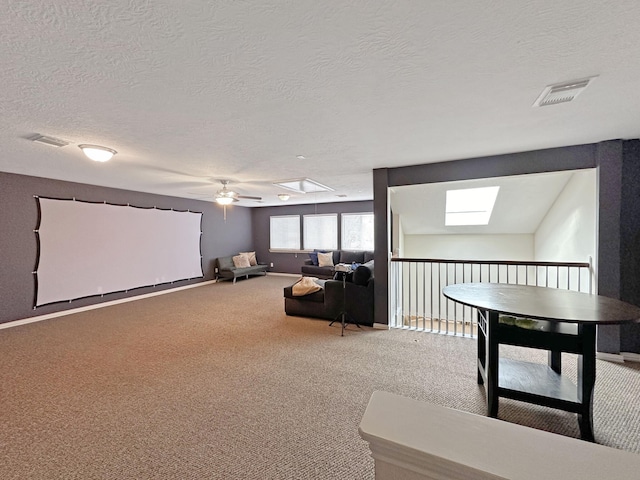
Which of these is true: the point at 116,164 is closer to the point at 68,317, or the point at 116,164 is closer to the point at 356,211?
the point at 68,317

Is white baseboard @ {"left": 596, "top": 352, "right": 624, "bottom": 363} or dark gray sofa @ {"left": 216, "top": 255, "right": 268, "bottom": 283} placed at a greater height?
dark gray sofa @ {"left": 216, "top": 255, "right": 268, "bottom": 283}

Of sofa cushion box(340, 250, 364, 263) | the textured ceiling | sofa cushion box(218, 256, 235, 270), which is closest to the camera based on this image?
the textured ceiling

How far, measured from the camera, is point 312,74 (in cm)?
168

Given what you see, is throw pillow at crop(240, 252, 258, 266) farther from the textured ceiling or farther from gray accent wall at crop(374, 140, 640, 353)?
gray accent wall at crop(374, 140, 640, 353)

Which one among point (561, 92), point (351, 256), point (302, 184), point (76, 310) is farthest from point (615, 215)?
point (76, 310)

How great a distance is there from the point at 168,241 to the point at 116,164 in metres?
3.14

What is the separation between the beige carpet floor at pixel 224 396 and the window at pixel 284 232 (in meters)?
4.88

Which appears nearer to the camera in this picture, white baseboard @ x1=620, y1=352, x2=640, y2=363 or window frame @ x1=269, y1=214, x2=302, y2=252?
white baseboard @ x1=620, y1=352, x2=640, y2=363

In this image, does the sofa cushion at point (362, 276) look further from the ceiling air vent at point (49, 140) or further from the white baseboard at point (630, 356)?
the ceiling air vent at point (49, 140)

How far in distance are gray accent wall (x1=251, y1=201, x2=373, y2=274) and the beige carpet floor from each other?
4.58m

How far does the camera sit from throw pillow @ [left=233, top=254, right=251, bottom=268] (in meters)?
8.04

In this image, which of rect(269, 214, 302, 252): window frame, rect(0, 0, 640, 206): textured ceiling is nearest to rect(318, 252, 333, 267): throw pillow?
rect(269, 214, 302, 252): window frame

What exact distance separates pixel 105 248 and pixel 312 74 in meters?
5.56

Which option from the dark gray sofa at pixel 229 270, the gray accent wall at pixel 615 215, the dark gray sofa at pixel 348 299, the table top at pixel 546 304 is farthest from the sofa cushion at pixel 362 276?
the dark gray sofa at pixel 229 270
